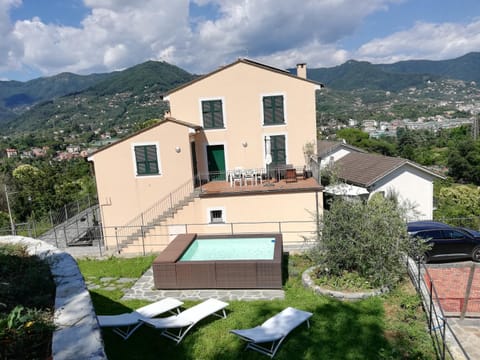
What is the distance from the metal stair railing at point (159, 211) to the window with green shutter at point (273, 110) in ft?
17.4

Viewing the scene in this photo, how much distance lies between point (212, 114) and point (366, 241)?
10973mm

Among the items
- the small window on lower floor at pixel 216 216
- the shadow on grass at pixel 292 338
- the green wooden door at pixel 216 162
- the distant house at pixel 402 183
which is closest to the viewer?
the shadow on grass at pixel 292 338

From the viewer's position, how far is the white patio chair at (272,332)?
6.67 metres

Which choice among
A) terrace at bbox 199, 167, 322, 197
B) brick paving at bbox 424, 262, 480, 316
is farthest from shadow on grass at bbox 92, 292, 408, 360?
terrace at bbox 199, 167, 322, 197

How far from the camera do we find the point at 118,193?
53.5 ft

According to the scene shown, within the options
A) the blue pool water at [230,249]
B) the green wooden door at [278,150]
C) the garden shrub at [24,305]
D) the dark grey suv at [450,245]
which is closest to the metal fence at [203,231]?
the blue pool water at [230,249]

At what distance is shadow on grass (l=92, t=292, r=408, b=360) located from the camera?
6773 millimetres

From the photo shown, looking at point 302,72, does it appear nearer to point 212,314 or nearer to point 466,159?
point 212,314

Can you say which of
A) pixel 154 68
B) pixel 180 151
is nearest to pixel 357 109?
pixel 154 68

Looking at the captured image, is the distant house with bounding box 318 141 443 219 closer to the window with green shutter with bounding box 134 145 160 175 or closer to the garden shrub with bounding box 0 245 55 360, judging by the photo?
the window with green shutter with bounding box 134 145 160 175

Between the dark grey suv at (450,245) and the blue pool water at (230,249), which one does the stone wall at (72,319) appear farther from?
the dark grey suv at (450,245)

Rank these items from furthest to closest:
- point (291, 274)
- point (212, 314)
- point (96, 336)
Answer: point (291, 274) → point (212, 314) → point (96, 336)

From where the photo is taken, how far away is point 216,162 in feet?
60.3

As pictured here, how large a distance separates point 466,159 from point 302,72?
47.7 m
